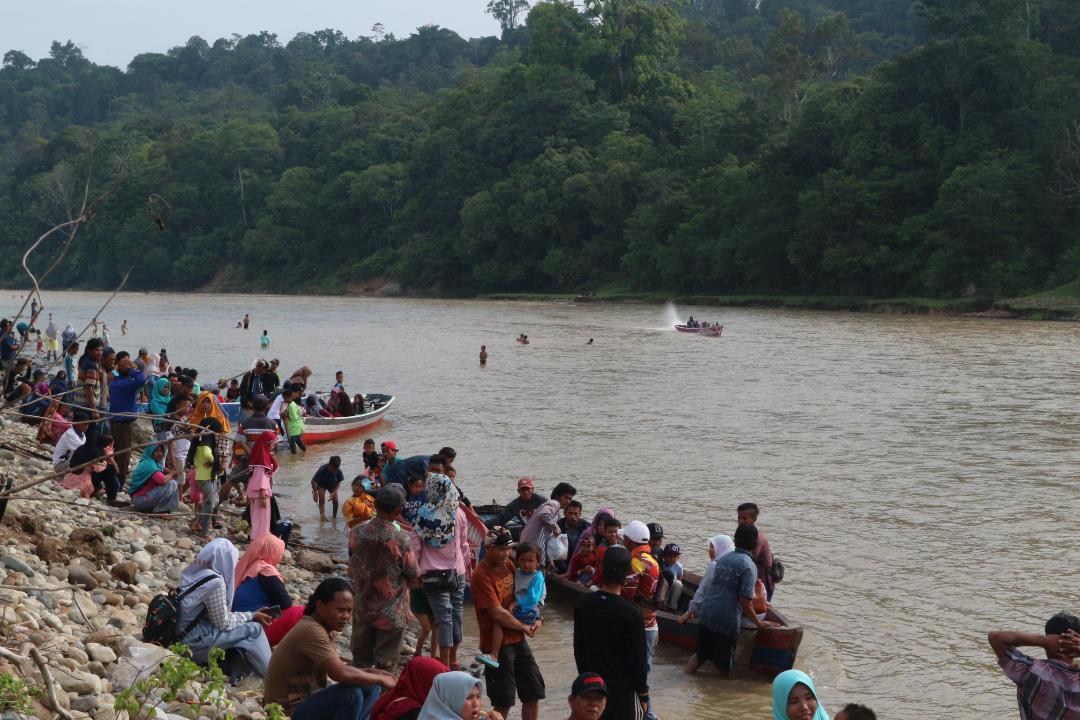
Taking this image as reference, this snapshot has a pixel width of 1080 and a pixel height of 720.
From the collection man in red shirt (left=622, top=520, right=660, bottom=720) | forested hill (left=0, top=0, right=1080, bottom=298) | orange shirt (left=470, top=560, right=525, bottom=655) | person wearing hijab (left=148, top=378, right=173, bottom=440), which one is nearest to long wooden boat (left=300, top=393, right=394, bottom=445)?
person wearing hijab (left=148, top=378, right=173, bottom=440)

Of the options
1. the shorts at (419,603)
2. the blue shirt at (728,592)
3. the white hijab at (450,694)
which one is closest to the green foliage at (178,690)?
the white hijab at (450,694)

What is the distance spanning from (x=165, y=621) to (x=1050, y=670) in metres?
5.12

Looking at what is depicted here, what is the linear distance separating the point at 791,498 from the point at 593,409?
10886 millimetres

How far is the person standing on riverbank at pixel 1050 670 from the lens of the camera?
5809mm

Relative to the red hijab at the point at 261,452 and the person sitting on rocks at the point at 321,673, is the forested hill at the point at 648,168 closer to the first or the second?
the red hijab at the point at 261,452

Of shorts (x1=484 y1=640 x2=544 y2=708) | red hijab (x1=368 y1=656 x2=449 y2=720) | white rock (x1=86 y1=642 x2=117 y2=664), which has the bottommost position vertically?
shorts (x1=484 y1=640 x2=544 y2=708)

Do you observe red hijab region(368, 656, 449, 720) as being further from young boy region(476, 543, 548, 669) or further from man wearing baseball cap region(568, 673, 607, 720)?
young boy region(476, 543, 548, 669)

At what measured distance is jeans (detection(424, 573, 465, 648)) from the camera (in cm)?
855

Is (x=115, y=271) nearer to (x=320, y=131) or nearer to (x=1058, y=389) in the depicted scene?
(x=320, y=131)

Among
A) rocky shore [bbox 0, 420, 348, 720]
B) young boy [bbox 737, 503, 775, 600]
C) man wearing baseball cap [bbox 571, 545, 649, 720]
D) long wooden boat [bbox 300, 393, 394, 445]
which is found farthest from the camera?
long wooden boat [bbox 300, 393, 394, 445]

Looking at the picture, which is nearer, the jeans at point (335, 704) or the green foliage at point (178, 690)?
the green foliage at point (178, 690)

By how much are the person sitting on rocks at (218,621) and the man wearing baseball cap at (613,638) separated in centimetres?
218

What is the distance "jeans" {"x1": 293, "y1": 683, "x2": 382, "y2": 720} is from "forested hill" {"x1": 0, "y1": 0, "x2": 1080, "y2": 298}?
5231cm

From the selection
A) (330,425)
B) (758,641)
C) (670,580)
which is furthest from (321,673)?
(330,425)
